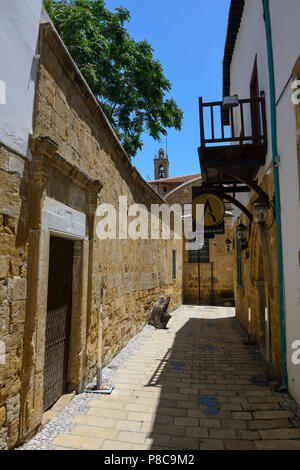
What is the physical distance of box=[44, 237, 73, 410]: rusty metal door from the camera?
11.7 ft

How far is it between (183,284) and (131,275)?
409 inches

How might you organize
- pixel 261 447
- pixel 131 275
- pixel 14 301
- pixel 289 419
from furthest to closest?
pixel 131 275 < pixel 289 419 < pixel 261 447 < pixel 14 301

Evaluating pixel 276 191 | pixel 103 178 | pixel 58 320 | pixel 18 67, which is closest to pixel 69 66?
pixel 18 67

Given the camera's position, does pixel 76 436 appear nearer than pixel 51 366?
Yes

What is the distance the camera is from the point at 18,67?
2.70 metres

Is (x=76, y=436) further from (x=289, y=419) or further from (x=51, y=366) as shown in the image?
(x=289, y=419)

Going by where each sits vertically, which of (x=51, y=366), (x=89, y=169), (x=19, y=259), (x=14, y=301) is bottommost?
(x=51, y=366)

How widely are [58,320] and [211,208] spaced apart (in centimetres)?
400

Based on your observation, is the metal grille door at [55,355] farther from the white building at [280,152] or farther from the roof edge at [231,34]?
the roof edge at [231,34]

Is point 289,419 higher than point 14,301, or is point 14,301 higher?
point 14,301

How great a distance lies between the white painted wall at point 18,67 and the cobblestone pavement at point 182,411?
9.07ft

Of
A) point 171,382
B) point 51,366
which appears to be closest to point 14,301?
point 51,366

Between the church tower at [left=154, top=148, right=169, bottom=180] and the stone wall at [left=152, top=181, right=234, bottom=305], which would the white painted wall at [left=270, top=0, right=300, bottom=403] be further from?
the church tower at [left=154, top=148, right=169, bottom=180]

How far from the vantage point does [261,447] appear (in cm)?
288
